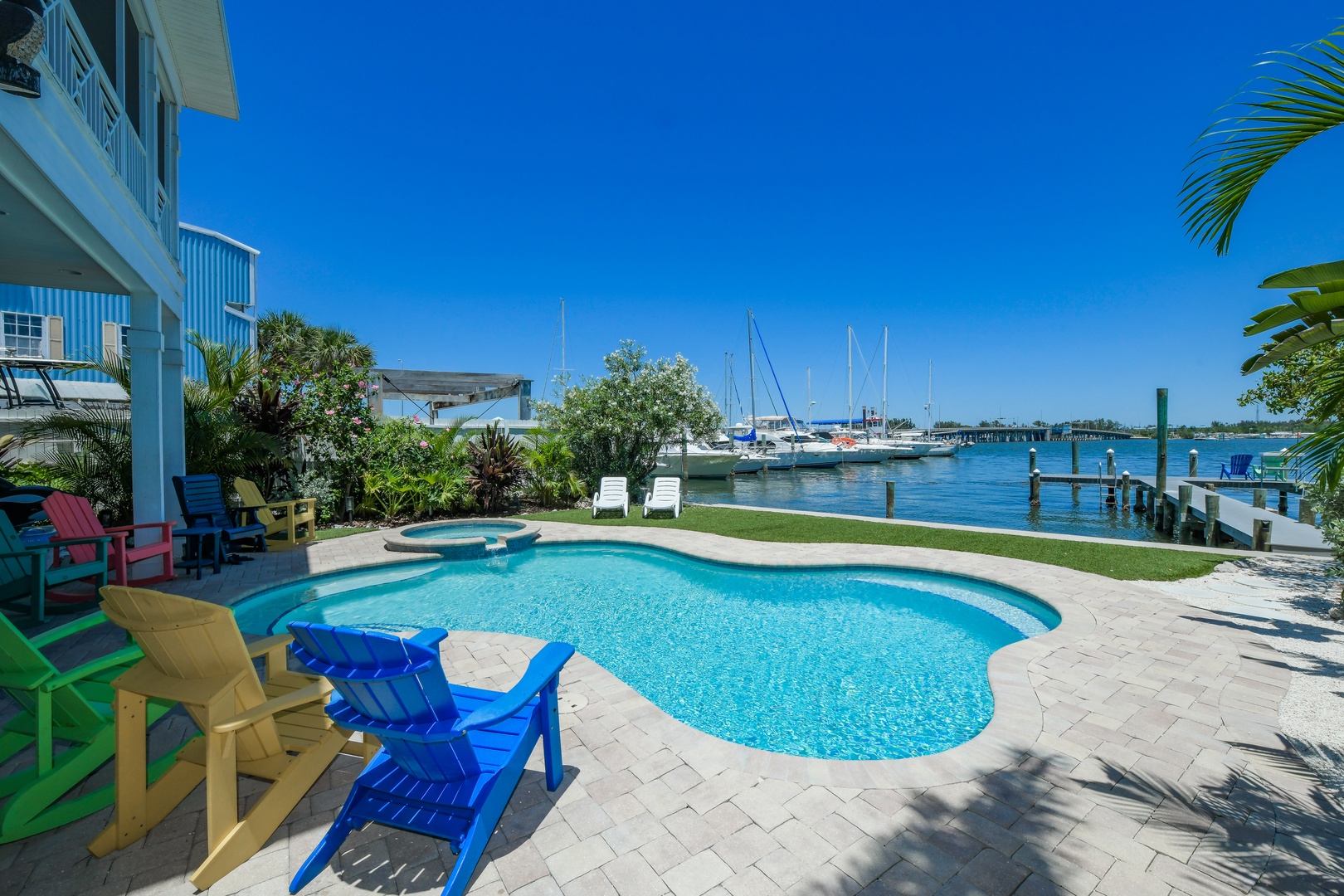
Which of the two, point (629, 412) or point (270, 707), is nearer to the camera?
point (270, 707)

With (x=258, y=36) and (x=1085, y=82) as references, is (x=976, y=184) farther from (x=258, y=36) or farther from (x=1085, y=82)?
(x=258, y=36)

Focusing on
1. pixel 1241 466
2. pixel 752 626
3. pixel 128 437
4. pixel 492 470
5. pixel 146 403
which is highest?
pixel 146 403

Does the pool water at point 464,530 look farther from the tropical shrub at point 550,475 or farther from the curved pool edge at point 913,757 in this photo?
the tropical shrub at point 550,475

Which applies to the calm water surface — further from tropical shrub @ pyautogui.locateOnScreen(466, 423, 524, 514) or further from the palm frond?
the palm frond

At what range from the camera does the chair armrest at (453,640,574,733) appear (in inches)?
84.3

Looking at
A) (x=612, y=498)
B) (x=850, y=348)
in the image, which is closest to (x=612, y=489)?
(x=612, y=498)

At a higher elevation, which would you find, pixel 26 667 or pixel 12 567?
pixel 26 667

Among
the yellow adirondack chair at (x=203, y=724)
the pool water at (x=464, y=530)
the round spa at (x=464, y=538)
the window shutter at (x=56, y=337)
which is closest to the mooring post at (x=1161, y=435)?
the round spa at (x=464, y=538)

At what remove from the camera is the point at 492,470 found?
43.2 ft

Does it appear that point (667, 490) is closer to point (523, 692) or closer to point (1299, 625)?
point (1299, 625)

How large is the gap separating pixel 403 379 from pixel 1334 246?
76.3 feet

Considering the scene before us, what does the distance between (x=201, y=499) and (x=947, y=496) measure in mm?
29424

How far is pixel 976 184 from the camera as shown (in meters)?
24.4

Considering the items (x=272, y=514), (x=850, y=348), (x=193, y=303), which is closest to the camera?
(x=272, y=514)
